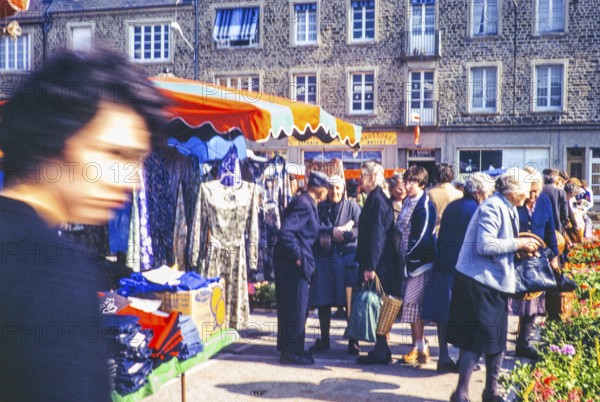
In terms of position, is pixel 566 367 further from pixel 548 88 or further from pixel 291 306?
pixel 548 88

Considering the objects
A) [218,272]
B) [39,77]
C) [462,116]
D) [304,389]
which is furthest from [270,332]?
[462,116]

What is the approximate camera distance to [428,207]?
696 centimetres

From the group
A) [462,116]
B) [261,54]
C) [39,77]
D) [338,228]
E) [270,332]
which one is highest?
[261,54]

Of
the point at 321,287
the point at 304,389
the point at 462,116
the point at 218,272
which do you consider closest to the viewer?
the point at 304,389

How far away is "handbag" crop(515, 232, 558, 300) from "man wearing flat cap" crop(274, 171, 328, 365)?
7.20 ft

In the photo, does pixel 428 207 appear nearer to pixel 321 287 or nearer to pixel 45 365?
pixel 321 287

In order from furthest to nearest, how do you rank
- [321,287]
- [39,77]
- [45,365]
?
[321,287], [39,77], [45,365]

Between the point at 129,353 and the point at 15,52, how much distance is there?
30.9 metres

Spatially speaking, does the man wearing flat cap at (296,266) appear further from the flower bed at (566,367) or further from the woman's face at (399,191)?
the flower bed at (566,367)

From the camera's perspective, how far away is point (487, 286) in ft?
17.6

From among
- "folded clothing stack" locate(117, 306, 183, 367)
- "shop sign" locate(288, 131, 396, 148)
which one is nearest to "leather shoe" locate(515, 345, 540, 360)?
"folded clothing stack" locate(117, 306, 183, 367)

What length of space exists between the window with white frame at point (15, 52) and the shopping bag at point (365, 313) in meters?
28.5

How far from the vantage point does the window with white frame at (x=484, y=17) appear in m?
28.1

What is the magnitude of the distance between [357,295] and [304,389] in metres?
1.37
